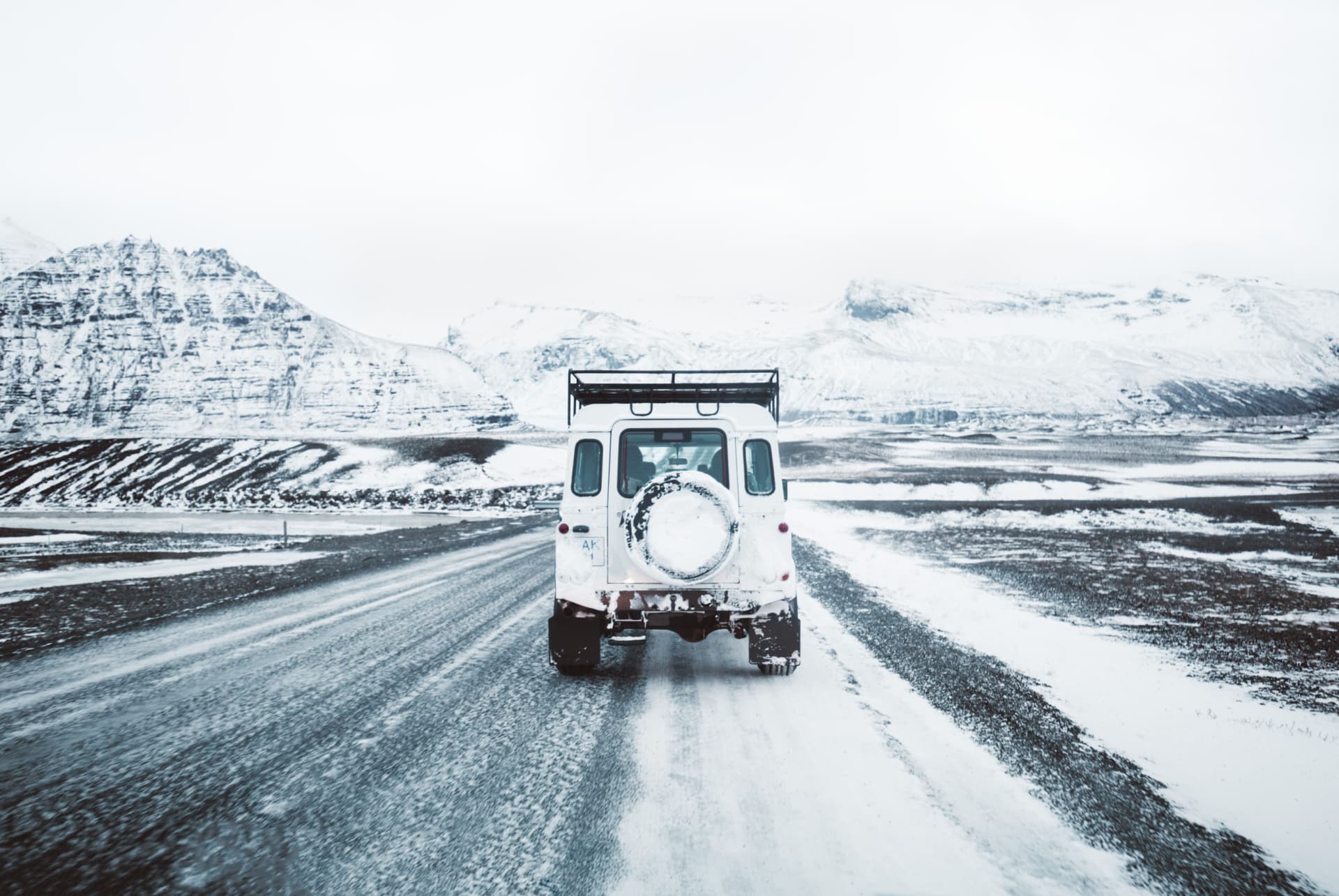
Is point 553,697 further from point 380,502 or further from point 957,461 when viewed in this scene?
point 957,461

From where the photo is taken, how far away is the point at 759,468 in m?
7.32

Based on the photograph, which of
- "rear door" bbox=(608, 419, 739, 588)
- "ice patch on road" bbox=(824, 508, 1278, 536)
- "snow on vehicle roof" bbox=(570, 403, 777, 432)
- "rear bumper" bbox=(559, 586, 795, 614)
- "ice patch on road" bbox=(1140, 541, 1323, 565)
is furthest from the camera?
"ice patch on road" bbox=(824, 508, 1278, 536)

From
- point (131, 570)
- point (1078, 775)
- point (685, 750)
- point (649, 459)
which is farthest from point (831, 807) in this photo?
point (131, 570)

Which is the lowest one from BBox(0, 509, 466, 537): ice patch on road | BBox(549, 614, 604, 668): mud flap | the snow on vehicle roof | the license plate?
BBox(0, 509, 466, 537): ice patch on road

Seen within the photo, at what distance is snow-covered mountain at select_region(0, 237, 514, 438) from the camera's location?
138500 mm

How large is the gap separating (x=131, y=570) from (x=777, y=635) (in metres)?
16.9

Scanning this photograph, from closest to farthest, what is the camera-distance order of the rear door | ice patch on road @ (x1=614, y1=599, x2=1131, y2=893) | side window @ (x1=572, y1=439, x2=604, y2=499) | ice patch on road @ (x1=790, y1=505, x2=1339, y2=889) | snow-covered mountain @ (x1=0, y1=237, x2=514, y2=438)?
ice patch on road @ (x1=614, y1=599, x2=1131, y2=893) → ice patch on road @ (x1=790, y1=505, x2=1339, y2=889) → the rear door → side window @ (x1=572, y1=439, x2=604, y2=499) → snow-covered mountain @ (x1=0, y1=237, x2=514, y2=438)

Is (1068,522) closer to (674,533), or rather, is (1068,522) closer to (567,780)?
(674,533)

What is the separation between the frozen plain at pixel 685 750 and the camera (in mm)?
3807

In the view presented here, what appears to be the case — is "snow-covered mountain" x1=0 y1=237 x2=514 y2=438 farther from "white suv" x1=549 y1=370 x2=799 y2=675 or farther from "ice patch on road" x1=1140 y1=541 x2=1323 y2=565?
"white suv" x1=549 y1=370 x2=799 y2=675

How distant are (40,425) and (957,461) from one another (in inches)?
6591

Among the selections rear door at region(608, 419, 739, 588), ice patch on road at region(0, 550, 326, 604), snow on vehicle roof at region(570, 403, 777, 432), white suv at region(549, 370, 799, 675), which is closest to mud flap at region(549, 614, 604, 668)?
white suv at region(549, 370, 799, 675)

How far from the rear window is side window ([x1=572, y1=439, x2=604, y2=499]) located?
223 mm

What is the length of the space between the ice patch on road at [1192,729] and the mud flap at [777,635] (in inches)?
93.3
